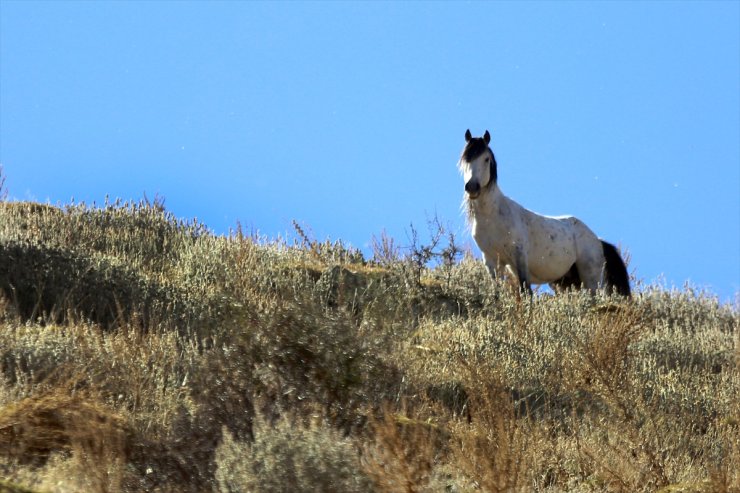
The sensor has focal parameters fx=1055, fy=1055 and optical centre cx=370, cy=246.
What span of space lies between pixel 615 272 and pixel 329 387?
10.4 metres

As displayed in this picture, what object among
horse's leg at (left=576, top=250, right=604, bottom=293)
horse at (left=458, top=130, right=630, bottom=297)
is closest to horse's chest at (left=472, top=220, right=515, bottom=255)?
horse at (left=458, top=130, right=630, bottom=297)

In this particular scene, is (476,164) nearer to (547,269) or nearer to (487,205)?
(487,205)

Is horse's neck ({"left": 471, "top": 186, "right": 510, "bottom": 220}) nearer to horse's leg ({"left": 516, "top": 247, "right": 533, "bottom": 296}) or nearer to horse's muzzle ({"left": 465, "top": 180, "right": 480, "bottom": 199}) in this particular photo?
horse's muzzle ({"left": 465, "top": 180, "right": 480, "bottom": 199})

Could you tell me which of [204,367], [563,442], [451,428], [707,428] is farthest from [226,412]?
[707,428]

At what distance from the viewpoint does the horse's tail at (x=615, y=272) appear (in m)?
16.0

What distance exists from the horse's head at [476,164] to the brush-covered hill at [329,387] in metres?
1.37

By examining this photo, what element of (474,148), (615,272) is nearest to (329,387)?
(474,148)

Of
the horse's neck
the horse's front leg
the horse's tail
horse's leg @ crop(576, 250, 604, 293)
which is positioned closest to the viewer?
the horse's neck

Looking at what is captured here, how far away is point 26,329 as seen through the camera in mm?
9062

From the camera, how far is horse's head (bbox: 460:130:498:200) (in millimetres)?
13539

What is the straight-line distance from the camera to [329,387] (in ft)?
21.2

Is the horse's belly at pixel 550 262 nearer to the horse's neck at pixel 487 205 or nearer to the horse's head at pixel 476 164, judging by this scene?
the horse's neck at pixel 487 205

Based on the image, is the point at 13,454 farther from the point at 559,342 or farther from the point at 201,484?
the point at 559,342

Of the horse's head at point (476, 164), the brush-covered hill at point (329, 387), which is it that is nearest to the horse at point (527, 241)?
the horse's head at point (476, 164)
